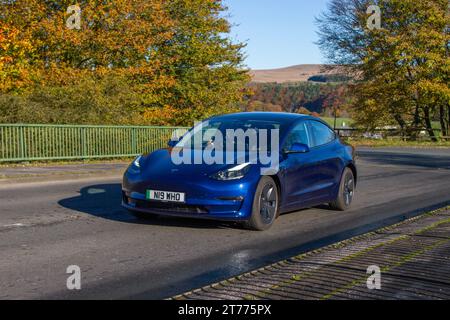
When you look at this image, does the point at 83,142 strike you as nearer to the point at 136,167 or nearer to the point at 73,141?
the point at 73,141

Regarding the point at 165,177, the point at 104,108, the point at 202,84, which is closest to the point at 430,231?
the point at 165,177

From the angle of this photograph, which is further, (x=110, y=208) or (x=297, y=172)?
(x=110, y=208)

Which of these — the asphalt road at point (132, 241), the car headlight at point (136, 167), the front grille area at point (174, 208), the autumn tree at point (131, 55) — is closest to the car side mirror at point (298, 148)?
the asphalt road at point (132, 241)

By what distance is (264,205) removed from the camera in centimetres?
806

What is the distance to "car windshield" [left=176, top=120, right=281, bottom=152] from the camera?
8.55 m

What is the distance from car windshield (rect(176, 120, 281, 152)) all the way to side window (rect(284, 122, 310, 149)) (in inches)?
7.9

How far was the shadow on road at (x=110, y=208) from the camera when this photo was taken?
8.52m

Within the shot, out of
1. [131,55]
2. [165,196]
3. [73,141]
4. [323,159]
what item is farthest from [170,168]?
[131,55]

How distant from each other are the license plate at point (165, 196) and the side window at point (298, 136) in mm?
1853

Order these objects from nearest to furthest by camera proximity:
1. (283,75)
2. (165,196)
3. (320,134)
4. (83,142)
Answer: (165,196) < (320,134) < (83,142) < (283,75)

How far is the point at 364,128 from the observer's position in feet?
164

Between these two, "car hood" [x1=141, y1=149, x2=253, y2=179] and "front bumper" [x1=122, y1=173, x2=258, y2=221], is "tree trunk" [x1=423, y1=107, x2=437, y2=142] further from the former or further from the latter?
"front bumper" [x1=122, y1=173, x2=258, y2=221]

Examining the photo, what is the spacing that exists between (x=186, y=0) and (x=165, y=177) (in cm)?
3123

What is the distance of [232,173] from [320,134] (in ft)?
8.49
